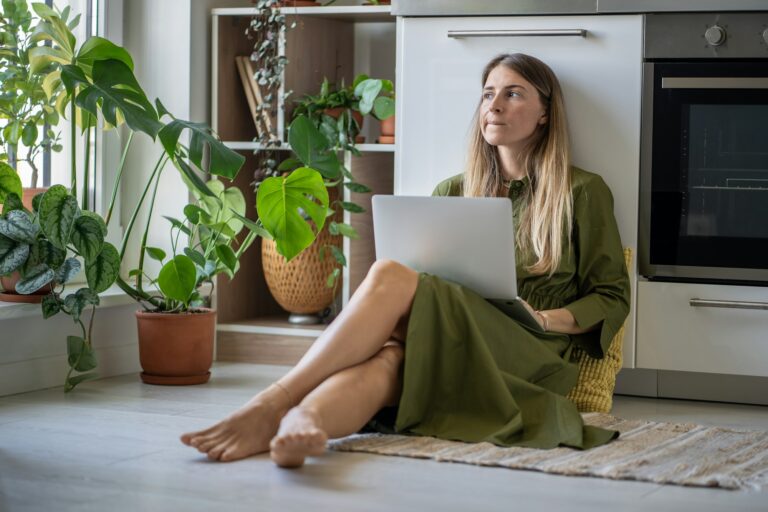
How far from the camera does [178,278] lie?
3.15 metres

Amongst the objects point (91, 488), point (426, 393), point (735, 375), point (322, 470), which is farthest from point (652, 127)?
point (91, 488)

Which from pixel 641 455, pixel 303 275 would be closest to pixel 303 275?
pixel 303 275

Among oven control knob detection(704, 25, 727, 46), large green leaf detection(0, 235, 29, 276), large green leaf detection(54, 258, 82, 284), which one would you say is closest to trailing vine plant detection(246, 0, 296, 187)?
large green leaf detection(54, 258, 82, 284)

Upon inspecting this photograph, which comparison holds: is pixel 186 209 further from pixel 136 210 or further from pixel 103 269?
pixel 103 269

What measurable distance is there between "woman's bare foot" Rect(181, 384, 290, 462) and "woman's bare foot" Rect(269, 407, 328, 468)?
0.08 metres

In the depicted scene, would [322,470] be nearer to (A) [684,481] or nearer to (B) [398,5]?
(A) [684,481]

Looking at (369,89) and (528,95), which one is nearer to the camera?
(528,95)

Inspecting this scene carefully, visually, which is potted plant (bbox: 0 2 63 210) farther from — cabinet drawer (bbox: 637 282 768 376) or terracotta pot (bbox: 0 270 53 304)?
cabinet drawer (bbox: 637 282 768 376)

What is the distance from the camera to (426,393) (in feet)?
8.23

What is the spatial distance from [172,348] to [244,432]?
1091mm

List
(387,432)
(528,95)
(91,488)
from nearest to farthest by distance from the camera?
(91,488) → (387,432) → (528,95)

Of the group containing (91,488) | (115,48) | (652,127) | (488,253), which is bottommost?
(91,488)

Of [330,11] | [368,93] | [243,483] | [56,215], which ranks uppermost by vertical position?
[330,11]

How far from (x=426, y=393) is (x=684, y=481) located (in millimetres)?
616
